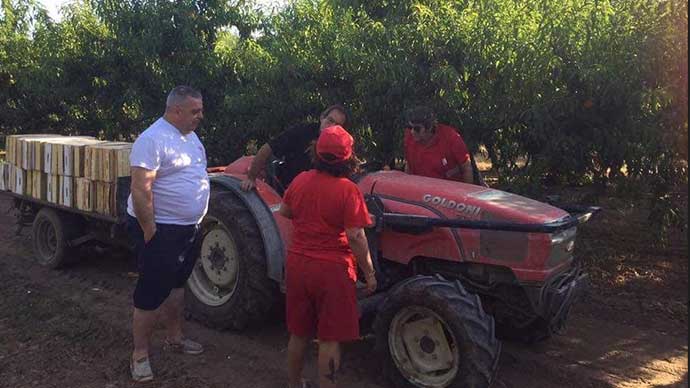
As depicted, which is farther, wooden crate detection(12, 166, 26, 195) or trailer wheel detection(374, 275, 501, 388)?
wooden crate detection(12, 166, 26, 195)

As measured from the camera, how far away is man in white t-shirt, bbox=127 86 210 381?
380 cm

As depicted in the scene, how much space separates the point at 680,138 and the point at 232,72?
6068mm

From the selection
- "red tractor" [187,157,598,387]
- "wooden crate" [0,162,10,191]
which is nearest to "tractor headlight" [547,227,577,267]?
"red tractor" [187,157,598,387]

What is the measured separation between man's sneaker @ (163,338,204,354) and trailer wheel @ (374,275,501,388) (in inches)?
56.2

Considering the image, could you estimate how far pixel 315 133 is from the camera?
4.96 meters

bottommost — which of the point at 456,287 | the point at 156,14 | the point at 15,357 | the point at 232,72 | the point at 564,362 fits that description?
the point at 15,357

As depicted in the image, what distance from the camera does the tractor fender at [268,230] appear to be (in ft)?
14.5

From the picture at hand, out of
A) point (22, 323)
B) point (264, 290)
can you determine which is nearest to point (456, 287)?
point (264, 290)

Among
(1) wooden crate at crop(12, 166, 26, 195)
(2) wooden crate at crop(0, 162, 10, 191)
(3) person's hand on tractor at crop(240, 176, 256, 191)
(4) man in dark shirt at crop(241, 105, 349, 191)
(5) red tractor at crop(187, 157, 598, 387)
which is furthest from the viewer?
(2) wooden crate at crop(0, 162, 10, 191)

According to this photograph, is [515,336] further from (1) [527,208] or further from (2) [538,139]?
(2) [538,139]

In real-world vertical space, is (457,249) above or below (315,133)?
below

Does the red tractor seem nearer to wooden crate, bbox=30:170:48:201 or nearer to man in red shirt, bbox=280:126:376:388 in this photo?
man in red shirt, bbox=280:126:376:388

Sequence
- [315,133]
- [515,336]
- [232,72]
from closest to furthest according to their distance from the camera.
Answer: [515,336], [315,133], [232,72]

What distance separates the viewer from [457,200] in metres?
4.07
